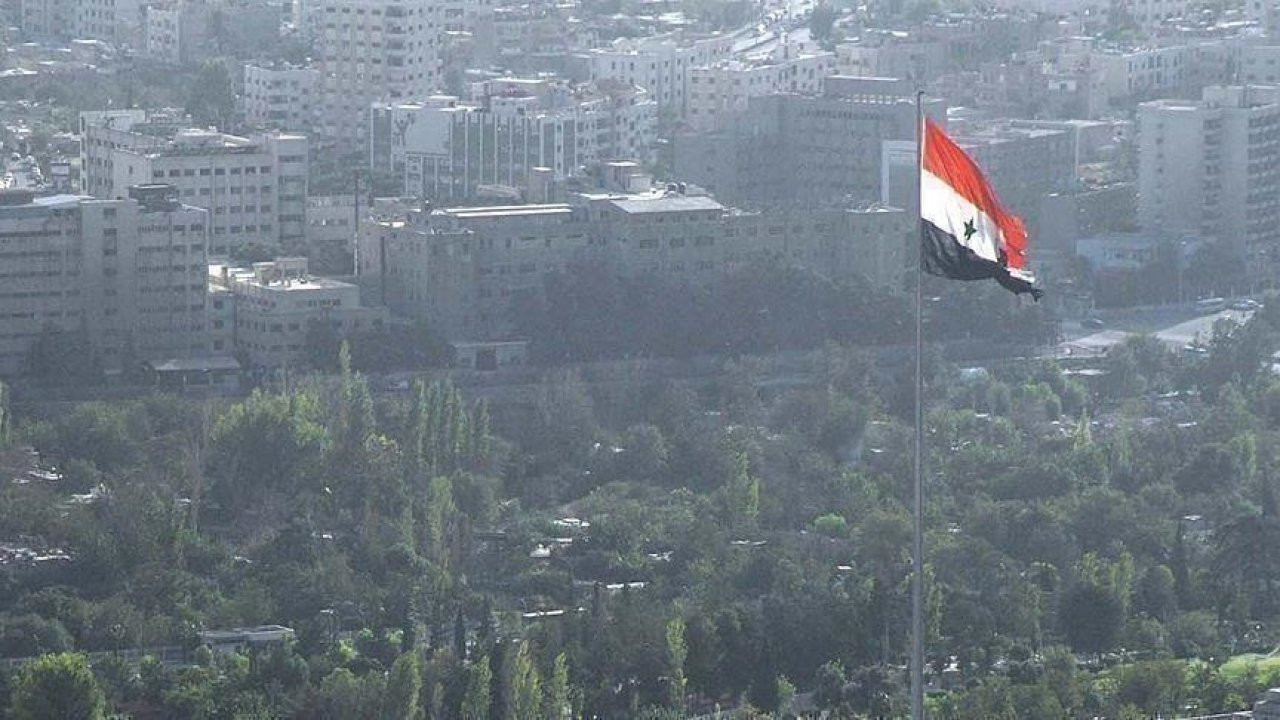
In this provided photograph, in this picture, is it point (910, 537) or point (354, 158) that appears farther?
point (354, 158)

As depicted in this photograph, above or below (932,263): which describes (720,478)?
below

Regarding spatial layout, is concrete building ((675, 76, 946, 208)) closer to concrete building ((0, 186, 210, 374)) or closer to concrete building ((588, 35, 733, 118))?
concrete building ((588, 35, 733, 118))

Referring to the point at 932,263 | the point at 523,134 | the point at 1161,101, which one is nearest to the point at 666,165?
the point at 523,134

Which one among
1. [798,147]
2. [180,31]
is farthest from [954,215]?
[180,31]

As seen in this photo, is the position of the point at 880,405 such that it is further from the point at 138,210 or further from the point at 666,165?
the point at 666,165

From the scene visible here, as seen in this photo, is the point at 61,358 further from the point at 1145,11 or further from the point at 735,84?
the point at 1145,11

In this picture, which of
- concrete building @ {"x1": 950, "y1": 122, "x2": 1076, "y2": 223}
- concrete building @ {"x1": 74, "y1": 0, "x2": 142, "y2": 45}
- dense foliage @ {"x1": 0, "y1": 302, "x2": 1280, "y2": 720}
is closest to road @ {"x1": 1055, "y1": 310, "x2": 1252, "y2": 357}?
dense foliage @ {"x1": 0, "y1": 302, "x2": 1280, "y2": 720}

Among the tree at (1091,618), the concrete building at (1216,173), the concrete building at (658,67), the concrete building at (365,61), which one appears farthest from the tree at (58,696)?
the concrete building at (658,67)
